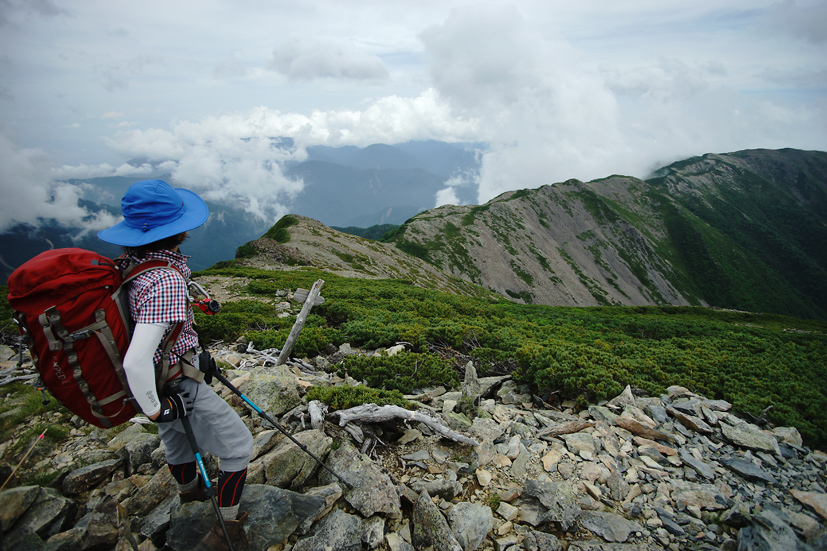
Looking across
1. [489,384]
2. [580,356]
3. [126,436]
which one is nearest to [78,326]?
[126,436]

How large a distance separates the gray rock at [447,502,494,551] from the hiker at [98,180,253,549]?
2622 millimetres

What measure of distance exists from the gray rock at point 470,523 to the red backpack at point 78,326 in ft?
13.3

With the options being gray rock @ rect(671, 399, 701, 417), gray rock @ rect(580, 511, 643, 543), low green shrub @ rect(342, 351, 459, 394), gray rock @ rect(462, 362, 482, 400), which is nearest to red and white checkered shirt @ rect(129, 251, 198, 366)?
gray rock @ rect(580, 511, 643, 543)

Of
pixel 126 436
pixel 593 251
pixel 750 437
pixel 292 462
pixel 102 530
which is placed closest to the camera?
pixel 102 530

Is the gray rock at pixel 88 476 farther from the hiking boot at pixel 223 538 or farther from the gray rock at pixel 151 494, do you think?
the hiking boot at pixel 223 538

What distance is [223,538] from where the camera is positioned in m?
3.79

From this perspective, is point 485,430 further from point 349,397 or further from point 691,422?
point 691,422

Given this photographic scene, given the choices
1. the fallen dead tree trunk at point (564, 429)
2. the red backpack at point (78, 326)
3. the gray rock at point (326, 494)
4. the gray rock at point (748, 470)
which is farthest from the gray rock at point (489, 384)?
the red backpack at point (78, 326)

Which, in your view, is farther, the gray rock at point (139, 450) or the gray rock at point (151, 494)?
the gray rock at point (139, 450)

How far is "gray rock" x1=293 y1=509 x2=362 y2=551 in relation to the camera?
4.02 meters

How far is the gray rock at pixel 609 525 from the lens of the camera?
15.4ft

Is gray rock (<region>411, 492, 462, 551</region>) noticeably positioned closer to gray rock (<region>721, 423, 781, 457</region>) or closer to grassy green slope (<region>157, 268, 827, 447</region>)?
grassy green slope (<region>157, 268, 827, 447</region>)

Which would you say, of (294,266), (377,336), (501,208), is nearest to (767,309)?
(501,208)

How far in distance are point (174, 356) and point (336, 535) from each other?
9.24 ft
